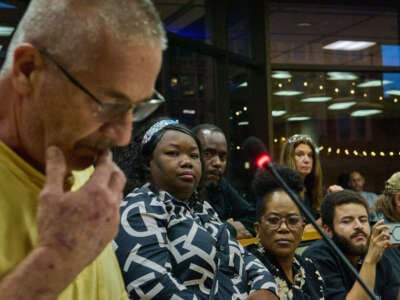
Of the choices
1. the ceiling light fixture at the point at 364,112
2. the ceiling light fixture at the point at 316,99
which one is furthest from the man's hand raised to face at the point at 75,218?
the ceiling light fixture at the point at 364,112

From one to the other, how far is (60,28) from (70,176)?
0.28m

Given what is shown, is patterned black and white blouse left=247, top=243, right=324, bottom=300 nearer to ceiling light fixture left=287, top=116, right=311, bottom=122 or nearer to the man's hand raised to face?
the man's hand raised to face

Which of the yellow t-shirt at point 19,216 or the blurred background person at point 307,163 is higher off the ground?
the yellow t-shirt at point 19,216

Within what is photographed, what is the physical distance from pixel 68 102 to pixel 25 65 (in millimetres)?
100

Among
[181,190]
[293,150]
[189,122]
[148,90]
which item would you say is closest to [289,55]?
[189,122]

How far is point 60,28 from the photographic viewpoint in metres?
1.30

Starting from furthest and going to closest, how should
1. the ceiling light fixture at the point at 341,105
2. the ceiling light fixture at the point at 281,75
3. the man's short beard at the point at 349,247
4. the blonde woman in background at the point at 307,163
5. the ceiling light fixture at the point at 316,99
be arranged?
1. the ceiling light fixture at the point at 341,105
2. the ceiling light fixture at the point at 316,99
3. the ceiling light fixture at the point at 281,75
4. the blonde woman in background at the point at 307,163
5. the man's short beard at the point at 349,247

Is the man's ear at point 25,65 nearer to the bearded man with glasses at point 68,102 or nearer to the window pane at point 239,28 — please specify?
the bearded man with glasses at point 68,102

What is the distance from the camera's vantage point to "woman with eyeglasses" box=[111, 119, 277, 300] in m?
2.62

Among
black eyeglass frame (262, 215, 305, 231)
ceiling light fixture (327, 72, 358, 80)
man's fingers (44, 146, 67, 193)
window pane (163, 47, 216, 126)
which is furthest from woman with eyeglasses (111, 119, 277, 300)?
ceiling light fixture (327, 72, 358, 80)

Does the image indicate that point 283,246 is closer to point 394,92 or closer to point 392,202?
point 392,202

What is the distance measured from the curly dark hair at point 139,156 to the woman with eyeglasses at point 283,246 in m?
0.56

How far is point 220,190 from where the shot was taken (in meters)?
4.57

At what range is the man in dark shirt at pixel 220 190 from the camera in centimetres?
447
